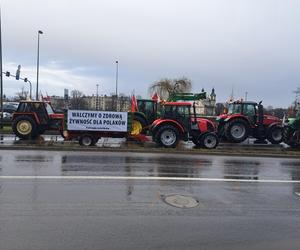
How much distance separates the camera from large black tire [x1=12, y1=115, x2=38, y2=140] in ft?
83.1

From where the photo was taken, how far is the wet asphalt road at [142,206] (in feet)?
22.0

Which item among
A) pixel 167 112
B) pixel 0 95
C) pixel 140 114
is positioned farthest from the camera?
pixel 0 95

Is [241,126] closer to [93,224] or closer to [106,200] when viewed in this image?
[106,200]

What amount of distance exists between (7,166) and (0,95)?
22296 mm

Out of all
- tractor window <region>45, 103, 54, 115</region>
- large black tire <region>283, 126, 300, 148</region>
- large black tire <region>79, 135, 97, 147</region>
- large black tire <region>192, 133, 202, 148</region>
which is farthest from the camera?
tractor window <region>45, 103, 54, 115</region>

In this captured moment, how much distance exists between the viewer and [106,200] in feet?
30.1

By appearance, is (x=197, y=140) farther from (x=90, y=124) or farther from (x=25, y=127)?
(x=25, y=127)

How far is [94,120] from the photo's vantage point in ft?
75.1

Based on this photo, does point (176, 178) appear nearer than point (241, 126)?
Yes

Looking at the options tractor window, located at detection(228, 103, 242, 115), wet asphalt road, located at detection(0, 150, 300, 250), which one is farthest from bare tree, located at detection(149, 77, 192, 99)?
wet asphalt road, located at detection(0, 150, 300, 250)

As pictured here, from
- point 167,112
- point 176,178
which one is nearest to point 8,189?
point 176,178

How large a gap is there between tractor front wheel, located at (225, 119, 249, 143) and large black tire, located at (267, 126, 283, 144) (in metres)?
1.62

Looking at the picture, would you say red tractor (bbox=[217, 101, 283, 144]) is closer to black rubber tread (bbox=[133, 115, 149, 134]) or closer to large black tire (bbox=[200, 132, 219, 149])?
large black tire (bbox=[200, 132, 219, 149])

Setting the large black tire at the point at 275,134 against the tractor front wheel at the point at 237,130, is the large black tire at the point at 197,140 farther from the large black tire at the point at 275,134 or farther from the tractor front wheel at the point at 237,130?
the large black tire at the point at 275,134
